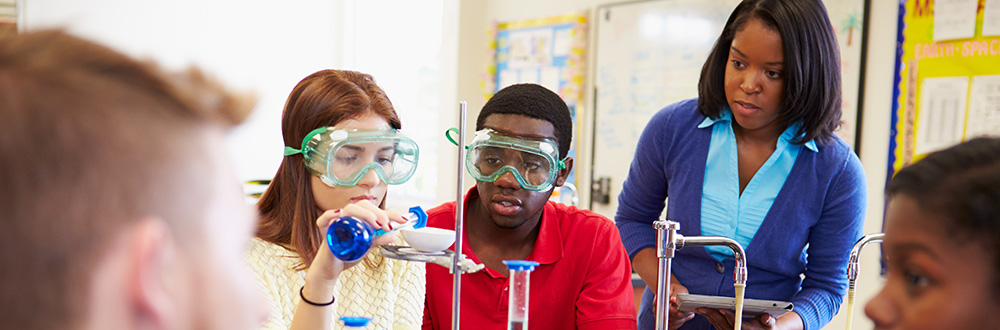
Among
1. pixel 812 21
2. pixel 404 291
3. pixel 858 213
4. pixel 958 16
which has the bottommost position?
pixel 404 291

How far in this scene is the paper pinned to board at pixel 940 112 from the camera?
285 centimetres

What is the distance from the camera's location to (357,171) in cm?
153

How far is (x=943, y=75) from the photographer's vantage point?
114 inches

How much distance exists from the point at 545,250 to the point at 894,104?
2.03m

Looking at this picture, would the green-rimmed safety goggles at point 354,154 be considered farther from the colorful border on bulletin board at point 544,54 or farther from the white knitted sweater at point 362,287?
the colorful border on bulletin board at point 544,54

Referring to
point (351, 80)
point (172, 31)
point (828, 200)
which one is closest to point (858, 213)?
point (828, 200)

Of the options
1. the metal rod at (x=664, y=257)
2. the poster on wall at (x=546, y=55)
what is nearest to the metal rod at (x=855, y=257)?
the metal rod at (x=664, y=257)

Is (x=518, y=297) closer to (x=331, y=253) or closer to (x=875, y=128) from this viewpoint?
(x=331, y=253)

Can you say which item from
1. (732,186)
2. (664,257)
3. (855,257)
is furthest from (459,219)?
(732,186)

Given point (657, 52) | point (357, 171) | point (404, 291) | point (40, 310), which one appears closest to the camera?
point (40, 310)

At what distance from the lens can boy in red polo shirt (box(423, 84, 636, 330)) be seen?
5.44 feet

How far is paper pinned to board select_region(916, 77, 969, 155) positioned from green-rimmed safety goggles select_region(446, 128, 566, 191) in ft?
6.58

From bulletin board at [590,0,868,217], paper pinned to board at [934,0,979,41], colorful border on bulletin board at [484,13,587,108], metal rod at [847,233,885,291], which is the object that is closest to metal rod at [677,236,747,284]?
metal rod at [847,233,885,291]

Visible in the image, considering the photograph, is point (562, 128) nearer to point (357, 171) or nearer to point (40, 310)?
point (357, 171)
